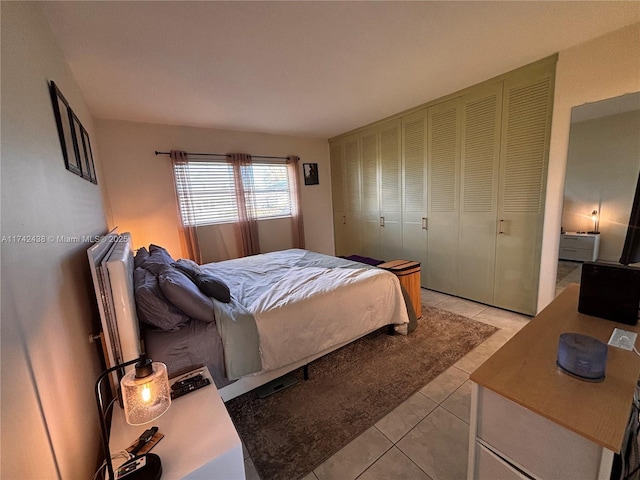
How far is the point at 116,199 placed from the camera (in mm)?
3283

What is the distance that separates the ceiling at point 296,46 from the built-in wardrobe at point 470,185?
0.32m

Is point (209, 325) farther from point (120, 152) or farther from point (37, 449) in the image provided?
point (120, 152)

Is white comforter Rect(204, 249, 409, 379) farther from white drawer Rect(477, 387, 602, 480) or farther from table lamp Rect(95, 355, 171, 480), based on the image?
white drawer Rect(477, 387, 602, 480)

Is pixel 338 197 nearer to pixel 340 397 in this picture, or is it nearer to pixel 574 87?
pixel 574 87

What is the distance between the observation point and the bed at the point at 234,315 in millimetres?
1189

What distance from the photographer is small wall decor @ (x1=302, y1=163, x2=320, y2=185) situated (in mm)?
4703

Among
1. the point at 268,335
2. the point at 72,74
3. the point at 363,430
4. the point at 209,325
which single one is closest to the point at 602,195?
the point at 363,430

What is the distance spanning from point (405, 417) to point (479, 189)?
2471 millimetres

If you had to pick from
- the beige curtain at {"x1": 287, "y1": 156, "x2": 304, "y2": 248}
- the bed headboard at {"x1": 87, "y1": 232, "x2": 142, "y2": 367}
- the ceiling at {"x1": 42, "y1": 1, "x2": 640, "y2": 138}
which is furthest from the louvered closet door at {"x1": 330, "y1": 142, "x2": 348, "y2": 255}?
the bed headboard at {"x1": 87, "y1": 232, "x2": 142, "y2": 367}

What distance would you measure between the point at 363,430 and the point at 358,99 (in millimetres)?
3146

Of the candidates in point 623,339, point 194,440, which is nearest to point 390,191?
point 623,339

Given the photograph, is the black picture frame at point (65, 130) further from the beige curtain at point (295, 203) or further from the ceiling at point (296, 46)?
the beige curtain at point (295, 203)

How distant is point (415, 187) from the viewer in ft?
11.7

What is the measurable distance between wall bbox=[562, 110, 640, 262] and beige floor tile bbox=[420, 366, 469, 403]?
5.34 ft
